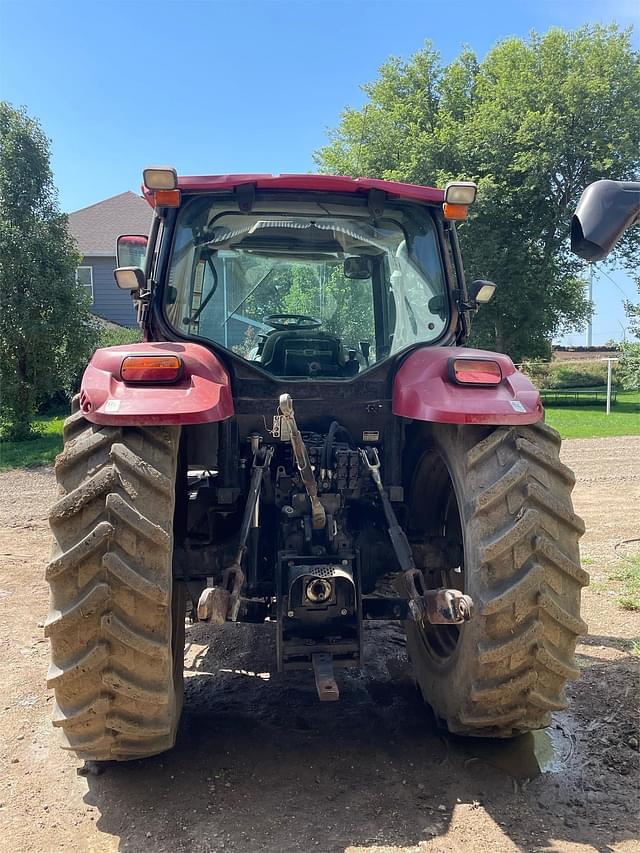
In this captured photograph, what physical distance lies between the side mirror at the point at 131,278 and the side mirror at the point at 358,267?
1107 mm

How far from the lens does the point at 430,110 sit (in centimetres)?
2616

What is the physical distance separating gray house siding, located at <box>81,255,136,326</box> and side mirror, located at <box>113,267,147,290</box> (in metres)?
22.6

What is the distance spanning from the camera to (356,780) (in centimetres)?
280

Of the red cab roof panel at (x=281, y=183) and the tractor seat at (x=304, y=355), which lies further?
the tractor seat at (x=304, y=355)

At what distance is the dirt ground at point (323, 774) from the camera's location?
8.05 feet

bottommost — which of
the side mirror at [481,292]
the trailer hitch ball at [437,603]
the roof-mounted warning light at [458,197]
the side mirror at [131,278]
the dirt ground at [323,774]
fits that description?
the dirt ground at [323,774]

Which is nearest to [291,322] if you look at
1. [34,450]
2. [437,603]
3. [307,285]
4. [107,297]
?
[307,285]

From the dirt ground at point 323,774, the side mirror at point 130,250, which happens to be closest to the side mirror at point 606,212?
the dirt ground at point 323,774

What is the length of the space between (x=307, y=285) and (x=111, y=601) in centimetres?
213

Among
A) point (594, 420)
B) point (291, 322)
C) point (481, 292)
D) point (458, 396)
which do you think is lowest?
point (594, 420)

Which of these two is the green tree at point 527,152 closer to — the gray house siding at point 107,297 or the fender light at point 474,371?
the gray house siding at point 107,297

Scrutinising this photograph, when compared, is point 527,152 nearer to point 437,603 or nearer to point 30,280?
point 30,280

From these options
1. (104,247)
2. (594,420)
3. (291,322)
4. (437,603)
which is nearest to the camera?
(437,603)

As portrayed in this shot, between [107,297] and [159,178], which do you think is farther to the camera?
[107,297]
